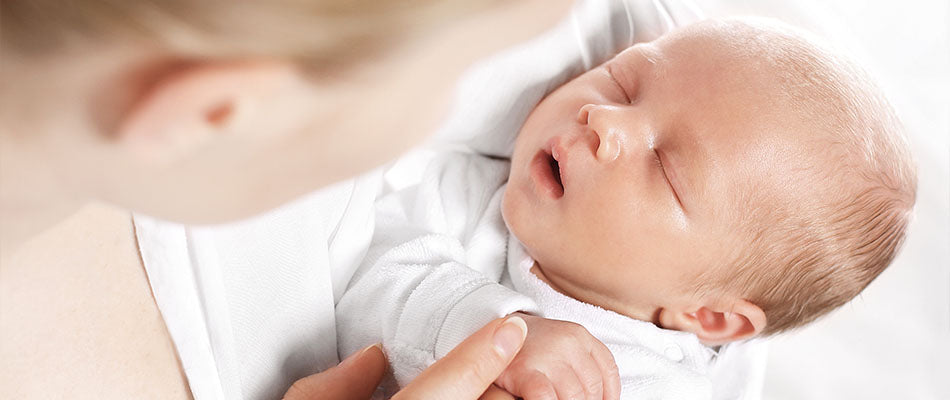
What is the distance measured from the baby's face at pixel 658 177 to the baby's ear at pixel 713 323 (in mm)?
48

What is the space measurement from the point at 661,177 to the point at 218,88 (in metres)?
0.81

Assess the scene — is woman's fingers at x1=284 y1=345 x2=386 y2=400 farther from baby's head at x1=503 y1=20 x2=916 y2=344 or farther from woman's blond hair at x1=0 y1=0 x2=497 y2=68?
woman's blond hair at x1=0 y1=0 x2=497 y2=68

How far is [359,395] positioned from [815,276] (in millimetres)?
633

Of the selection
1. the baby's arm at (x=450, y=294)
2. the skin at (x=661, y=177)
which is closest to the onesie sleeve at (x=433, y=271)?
the baby's arm at (x=450, y=294)

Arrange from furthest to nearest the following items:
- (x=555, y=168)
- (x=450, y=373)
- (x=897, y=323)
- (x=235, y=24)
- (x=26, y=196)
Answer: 1. (x=897, y=323)
2. (x=555, y=168)
3. (x=450, y=373)
4. (x=26, y=196)
5. (x=235, y=24)

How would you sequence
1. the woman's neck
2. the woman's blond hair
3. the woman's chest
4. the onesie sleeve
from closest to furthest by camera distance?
the woman's blond hair, the woman's neck, the woman's chest, the onesie sleeve

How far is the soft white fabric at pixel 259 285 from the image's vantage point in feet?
2.93

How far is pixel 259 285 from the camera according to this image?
1036 millimetres

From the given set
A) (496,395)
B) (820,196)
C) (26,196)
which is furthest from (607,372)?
(26,196)

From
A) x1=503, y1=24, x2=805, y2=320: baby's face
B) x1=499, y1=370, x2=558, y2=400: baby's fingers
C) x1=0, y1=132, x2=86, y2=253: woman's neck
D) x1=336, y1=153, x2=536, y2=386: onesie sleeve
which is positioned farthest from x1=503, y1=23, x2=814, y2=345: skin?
x1=0, y1=132, x2=86, y2=253: woman's neck

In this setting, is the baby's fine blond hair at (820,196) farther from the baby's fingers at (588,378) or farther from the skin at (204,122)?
the skin at (204,122)

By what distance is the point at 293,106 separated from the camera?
1.56 ft

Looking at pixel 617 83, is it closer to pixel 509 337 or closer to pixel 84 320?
pixel 509 337

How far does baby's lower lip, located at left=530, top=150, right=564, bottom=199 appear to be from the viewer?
1194 mm
